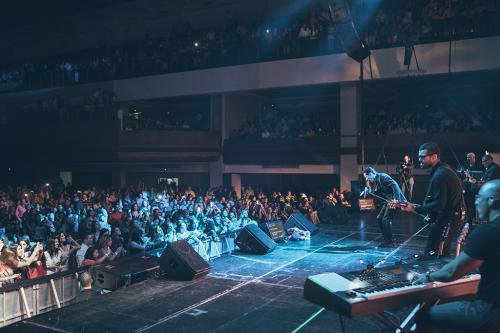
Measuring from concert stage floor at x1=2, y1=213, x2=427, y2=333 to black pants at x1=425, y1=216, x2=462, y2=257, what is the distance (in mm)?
975

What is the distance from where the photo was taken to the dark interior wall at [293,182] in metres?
18.0

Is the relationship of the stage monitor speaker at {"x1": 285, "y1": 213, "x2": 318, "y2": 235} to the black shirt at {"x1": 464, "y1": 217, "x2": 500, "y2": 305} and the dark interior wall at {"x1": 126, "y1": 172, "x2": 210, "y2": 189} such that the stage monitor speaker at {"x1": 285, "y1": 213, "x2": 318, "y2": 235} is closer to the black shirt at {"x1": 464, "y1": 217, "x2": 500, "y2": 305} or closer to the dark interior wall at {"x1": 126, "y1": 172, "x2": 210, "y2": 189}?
the black shirt at {"x1": 464, "y1": 217, "x2": 500, "y2": 305}

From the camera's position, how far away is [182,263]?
6078 millimetres

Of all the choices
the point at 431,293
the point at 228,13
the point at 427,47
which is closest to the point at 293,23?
the point at 228,13

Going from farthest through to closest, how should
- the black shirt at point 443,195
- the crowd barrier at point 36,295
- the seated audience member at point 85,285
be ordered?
the seated audience member at point 85,285 → the crowd barrier at point 36,295 → the black shirt at point 443,195

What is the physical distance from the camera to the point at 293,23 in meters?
16.6

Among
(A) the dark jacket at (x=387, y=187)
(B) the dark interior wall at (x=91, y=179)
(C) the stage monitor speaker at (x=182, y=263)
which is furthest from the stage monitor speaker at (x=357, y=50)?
(B) the dark interior wall at (x=91, y=179)

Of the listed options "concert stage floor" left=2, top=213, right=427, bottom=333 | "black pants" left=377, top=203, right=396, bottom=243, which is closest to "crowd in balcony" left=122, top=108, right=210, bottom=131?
"concert stage floor" left=2, top=213, right=427, bottom=333

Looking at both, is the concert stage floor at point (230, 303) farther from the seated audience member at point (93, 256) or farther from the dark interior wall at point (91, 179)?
the dark interior wall at point (91, 179)

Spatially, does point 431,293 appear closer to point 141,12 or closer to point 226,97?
point 226,97

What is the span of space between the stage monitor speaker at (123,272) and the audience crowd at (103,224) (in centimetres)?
116

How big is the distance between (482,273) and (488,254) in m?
0.17

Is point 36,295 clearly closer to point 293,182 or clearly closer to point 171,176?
point 293,182

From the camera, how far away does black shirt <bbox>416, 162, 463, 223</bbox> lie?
443cm
